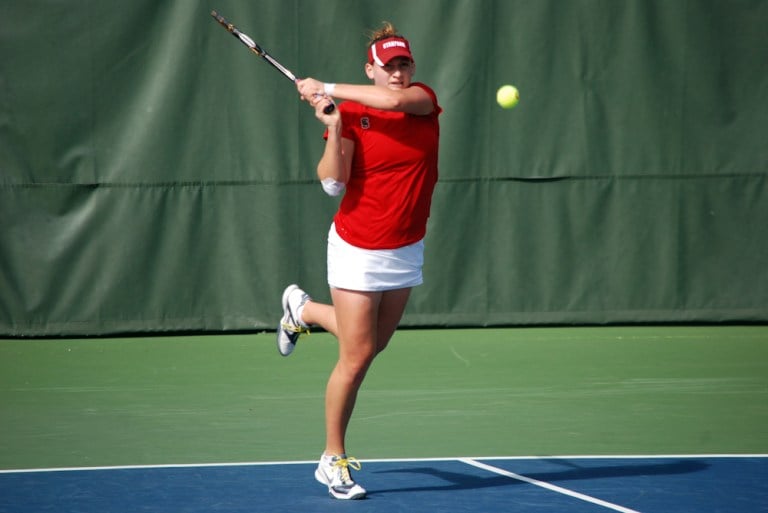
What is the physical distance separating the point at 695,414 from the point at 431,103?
266cm

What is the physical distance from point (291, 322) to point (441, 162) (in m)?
3.88

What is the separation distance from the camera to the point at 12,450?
5434 mm

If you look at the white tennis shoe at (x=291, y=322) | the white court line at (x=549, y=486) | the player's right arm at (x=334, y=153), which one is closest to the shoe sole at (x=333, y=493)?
the white court line at (x=549, y=486)

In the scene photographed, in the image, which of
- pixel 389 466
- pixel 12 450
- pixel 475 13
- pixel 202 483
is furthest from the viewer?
pixel 475 13

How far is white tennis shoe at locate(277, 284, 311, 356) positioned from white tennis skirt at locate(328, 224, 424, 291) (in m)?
0.72

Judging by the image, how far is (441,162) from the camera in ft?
29.2

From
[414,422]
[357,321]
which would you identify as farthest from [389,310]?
[414,422]

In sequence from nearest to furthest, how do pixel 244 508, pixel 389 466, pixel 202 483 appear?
pixel 244 508
pixel 202 483
pixel 389 466

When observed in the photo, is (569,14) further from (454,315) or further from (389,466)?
(389,466)

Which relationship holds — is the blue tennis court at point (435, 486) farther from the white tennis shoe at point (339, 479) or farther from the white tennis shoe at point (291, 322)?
the white tennis shoe at point (291, 322)

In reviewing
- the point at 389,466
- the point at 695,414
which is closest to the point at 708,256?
the point at 695,414

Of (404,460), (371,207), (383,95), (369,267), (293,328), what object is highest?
(383,95)

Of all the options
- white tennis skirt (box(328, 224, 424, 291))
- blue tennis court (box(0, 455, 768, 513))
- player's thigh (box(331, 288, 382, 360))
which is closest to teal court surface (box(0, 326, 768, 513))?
blue tennis court (box(0, 455, 768, 513))

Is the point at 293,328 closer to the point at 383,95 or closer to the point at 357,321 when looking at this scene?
the point at 357,321
